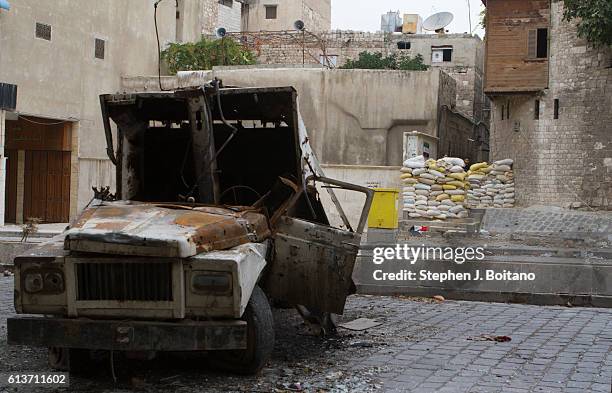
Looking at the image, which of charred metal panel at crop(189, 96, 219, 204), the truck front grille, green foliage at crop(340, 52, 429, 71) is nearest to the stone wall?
green foliage at crop(340, 52, 429, 71)

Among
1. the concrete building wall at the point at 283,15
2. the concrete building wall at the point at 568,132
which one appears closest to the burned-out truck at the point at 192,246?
the concrete building wall at the point at 568,132

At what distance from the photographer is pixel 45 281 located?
20.0ft

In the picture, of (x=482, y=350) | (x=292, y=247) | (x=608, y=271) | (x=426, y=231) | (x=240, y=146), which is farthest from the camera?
(x=426, y=231)

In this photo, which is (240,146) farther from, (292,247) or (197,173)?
(292,247)

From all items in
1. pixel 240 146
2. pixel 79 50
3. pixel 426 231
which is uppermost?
pixel 79 50

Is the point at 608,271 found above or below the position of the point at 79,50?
below

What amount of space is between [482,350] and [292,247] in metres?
2.21

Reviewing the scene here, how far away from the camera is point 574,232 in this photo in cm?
2944

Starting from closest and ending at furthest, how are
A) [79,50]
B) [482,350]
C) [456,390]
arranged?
1. [456,390]
2. [482,350]
3. [79,50]

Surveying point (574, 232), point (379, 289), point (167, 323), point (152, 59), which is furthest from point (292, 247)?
point (152, 59)

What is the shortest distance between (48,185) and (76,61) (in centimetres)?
479

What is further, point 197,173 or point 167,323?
point 197,173

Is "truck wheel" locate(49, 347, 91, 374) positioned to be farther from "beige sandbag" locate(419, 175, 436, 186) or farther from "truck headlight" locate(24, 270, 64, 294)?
"beige sandbag" locate(419, 175, 436, 186)

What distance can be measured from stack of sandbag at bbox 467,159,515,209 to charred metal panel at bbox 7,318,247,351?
93.3 feet
